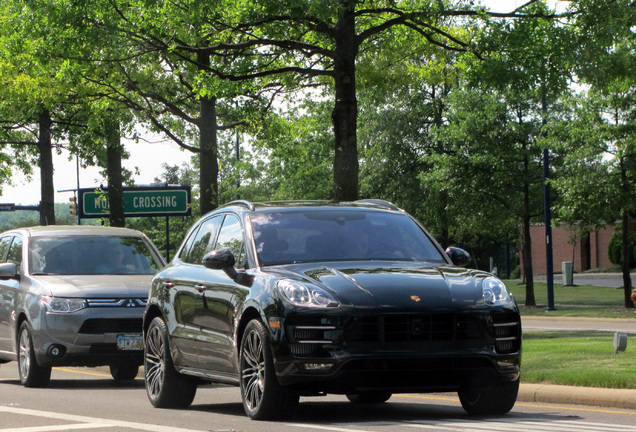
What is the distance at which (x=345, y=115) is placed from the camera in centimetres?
1766

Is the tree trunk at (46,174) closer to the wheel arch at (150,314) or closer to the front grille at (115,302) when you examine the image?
the front grille at (115,302)

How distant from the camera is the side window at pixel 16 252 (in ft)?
46.8

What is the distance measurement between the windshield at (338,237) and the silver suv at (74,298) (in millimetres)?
4096

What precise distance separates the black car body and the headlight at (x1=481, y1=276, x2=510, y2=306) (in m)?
0.01

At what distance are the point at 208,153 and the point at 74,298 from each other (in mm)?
8357

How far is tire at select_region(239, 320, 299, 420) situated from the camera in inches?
317

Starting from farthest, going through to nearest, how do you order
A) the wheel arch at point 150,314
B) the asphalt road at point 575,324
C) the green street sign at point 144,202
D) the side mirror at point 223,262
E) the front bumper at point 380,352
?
the asphalt road at point 575,324
the green street sign at point 144,202
the wheel arch at point 150,314
the side mirror at point 223,262
the front bumper at point 380,352

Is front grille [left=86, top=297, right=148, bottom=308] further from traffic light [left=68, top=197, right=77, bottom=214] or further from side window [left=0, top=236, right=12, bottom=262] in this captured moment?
traffic light [left=68, top=197, right=77, bottom=214]

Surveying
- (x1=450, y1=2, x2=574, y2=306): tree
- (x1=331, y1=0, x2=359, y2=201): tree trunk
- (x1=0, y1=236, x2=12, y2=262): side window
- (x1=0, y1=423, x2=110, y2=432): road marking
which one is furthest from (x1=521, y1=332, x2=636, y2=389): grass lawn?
(x1=0, y1=236, x2=12, y2=262): side window

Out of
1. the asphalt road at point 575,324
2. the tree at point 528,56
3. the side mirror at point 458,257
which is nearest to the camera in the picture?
the side mirror at point 458,257

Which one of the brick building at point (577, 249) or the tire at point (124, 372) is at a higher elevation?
the tire at point (124, 372)

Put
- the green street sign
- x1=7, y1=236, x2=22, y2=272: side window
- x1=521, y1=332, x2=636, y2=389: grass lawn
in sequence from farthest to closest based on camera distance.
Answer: the green street sign, x1=7, y1=236, x2=22, y2=272: side window, x1=521, y1=332, x2=636, y2=389: grass lawn

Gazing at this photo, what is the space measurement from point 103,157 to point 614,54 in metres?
19.0

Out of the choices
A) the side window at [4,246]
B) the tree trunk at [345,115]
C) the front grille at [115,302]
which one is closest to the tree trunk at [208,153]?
the tree trunk at [345,115]
